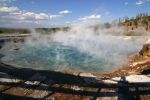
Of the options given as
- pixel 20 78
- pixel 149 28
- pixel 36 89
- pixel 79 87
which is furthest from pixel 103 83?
pixel 149 28

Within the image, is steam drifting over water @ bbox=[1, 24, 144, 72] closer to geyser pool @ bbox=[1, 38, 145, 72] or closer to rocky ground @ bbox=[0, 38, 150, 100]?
geyser pool @ bbox=[1, 38, 145, 72]

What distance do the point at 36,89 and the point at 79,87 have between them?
2669 mm

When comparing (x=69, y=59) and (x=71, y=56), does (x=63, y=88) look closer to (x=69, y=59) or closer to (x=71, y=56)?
(x=69, y=59)

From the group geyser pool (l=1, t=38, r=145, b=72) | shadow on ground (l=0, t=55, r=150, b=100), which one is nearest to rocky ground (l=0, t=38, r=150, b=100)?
shadow on ground (l=0, t=55, r=150, b=100)

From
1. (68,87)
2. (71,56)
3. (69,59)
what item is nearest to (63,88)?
(68,87)

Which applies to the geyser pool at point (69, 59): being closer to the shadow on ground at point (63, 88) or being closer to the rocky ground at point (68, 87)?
the rocky ground at point (68, 87)

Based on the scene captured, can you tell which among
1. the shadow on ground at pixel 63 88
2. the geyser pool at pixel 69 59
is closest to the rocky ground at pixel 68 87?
the shadow on ground at pixel 63 88

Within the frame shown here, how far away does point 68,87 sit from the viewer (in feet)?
49.4

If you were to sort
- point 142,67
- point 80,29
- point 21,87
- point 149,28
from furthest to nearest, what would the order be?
point 80,29, point 149,28, point 142,67, point 21,87

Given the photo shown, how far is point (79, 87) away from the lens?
15.0 meters

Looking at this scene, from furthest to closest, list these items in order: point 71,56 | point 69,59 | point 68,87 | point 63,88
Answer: point 71,56 → point 69,59 → point 68,87 → point 63,88

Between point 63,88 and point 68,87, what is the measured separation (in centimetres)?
36

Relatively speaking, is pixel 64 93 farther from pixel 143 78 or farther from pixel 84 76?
pixel 143 78

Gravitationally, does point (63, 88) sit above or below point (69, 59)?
above
